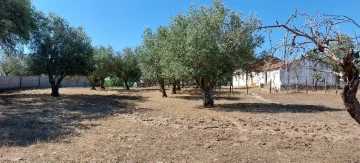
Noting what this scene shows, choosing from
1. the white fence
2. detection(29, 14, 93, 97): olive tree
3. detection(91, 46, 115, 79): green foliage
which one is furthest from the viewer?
detection(91, 46, 115, 79): green foliage

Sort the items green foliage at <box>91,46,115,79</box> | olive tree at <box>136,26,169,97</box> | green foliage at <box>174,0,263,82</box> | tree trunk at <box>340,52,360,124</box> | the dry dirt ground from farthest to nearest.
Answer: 1. green foliage at <box>91,46,115,79</box>
2. olive tree at <box>136,26,169,97</box>
3. green foliage at <box>174,0,263,82</box>
4. the dry dirt ground
5. tree trunk at <box>340,52,360,124</box>

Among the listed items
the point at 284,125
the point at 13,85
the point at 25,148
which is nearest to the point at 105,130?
the point at 25,148

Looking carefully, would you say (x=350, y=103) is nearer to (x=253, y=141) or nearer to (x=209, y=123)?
(x=253, y=141)

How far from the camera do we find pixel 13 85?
4841 cm

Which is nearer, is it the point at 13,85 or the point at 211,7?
the point at 211,7

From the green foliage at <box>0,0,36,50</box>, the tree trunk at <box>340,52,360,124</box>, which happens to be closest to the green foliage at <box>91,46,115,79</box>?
the green foliage at <box>0,0,36,50</box>

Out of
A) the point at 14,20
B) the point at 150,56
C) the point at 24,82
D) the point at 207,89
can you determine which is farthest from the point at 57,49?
the point at 24,82

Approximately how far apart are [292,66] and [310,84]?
46604 mm

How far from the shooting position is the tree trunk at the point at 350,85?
5809mm

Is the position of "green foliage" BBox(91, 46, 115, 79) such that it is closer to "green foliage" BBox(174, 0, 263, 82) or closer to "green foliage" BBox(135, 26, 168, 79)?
"green foliage" BBox(135, 26, 168, 79)

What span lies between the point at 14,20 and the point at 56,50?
21.8 feet

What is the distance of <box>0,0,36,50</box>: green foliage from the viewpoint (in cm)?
2523

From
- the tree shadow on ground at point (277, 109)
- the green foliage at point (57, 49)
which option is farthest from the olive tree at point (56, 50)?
the tree shadow on ground at point (277, 109)

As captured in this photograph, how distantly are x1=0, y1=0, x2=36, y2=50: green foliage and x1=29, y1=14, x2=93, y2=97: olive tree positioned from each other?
3.94 m
